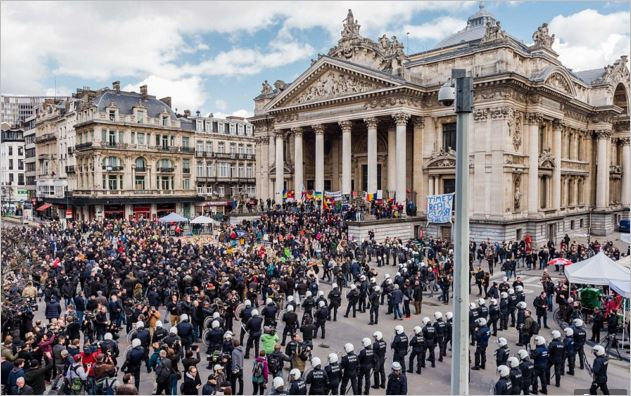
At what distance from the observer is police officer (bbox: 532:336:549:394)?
13.5 metres

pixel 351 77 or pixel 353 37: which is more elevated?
pixel 353 37

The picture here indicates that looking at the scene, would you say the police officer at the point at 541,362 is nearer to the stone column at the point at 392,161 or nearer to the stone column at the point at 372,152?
the stone column at the point at 372,152

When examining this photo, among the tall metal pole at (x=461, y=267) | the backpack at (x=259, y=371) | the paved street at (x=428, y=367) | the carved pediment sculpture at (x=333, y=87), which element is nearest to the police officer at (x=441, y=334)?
the paved street at (x=428, y=367)

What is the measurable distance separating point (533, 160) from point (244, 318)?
32603 millimetres

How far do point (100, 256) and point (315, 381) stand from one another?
1991cm

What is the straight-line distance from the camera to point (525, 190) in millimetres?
41438

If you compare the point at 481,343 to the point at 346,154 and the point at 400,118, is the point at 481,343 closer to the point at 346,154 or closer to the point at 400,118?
the point at 400,118

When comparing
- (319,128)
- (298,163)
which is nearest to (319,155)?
(319,128)

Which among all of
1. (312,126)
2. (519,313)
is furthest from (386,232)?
(519,313)

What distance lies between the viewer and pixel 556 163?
1786 inches

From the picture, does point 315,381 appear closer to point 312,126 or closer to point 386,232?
point 386,232

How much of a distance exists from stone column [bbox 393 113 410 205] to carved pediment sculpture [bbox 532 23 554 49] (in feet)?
41.5

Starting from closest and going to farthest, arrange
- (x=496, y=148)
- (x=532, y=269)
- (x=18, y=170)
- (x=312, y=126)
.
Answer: (x=532, y=269) < (x=496, y=148) < (x=312, y=126) < (x=18, y=170)

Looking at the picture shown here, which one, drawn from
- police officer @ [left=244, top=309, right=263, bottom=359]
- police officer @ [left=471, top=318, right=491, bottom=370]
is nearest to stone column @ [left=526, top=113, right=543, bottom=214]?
police officer @ [left=471, top=318, right=491, bottom=370]
